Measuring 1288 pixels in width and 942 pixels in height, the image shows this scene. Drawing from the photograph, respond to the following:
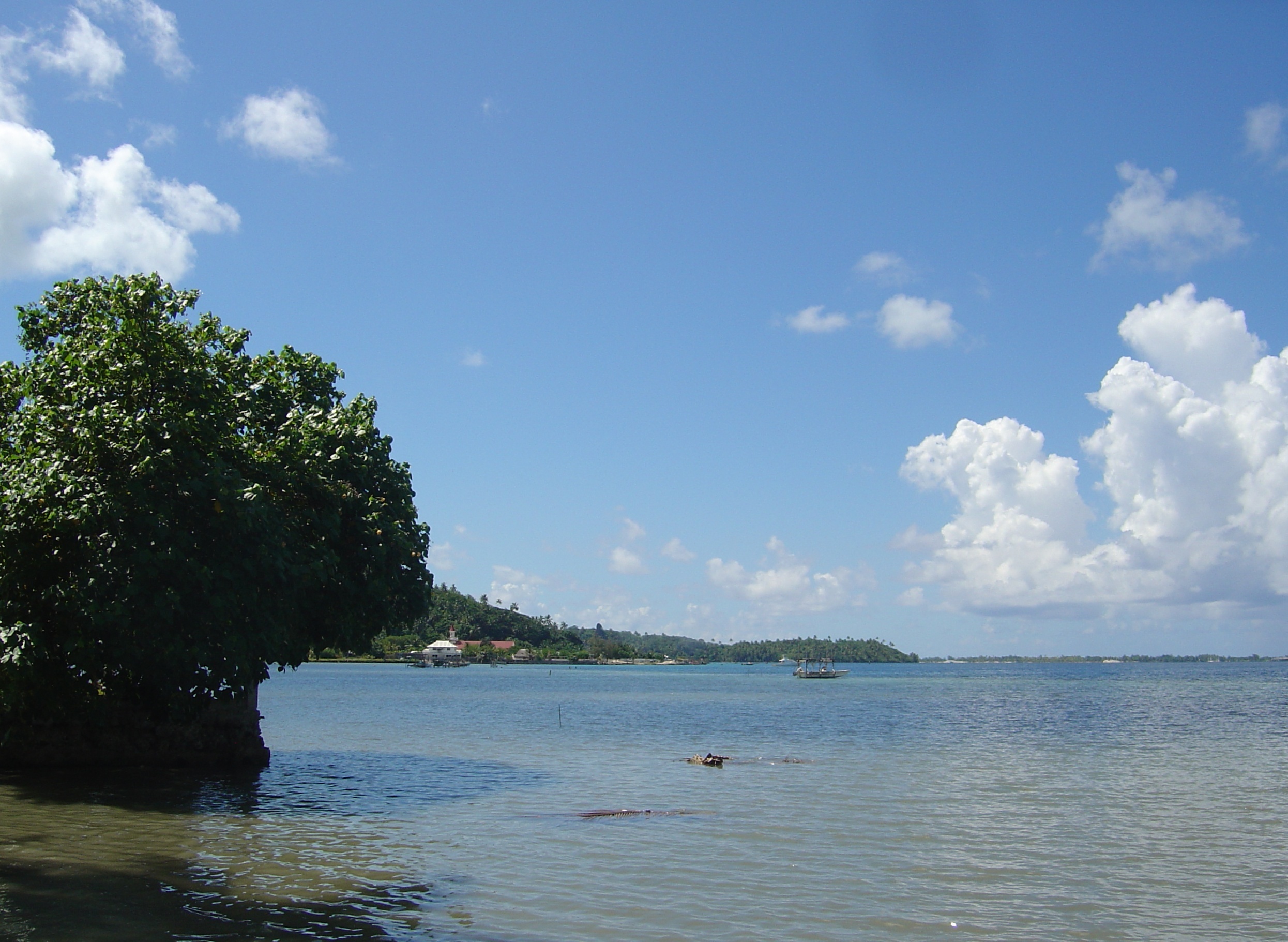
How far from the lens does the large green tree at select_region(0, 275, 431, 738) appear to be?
2125 cm

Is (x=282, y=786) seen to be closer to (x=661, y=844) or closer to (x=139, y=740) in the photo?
(x=139, y=740)

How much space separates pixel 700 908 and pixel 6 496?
17611 mm

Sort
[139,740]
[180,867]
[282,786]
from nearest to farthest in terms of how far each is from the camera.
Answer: [180,867] → [282,786] → [139,740]

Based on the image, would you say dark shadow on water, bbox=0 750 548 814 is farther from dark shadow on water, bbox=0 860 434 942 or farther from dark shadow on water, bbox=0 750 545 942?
dark shadow on water, bbox=0 860 434 942

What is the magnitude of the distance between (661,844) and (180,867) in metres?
9.10

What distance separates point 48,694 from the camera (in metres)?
22.2

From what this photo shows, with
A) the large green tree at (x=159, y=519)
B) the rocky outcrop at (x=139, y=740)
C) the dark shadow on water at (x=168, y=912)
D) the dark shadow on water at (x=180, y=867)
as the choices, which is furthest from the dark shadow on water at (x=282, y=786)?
→ the dark shadow on water at (x=168, y=912)

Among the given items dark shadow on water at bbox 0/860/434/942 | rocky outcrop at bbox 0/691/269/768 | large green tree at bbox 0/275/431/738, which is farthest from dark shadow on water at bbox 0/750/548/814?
dark shadow on water at bbox 0/860/434/942

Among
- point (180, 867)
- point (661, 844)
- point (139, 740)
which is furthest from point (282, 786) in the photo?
point (661, 844)

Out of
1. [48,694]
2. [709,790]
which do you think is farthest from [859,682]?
[48,694]

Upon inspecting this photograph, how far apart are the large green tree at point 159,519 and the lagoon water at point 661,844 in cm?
337

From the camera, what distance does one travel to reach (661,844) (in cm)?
1933

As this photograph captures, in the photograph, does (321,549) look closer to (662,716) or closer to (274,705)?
(662,716)

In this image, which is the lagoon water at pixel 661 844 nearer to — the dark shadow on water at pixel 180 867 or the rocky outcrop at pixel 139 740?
the dark shadow on water at pixel 180 867
